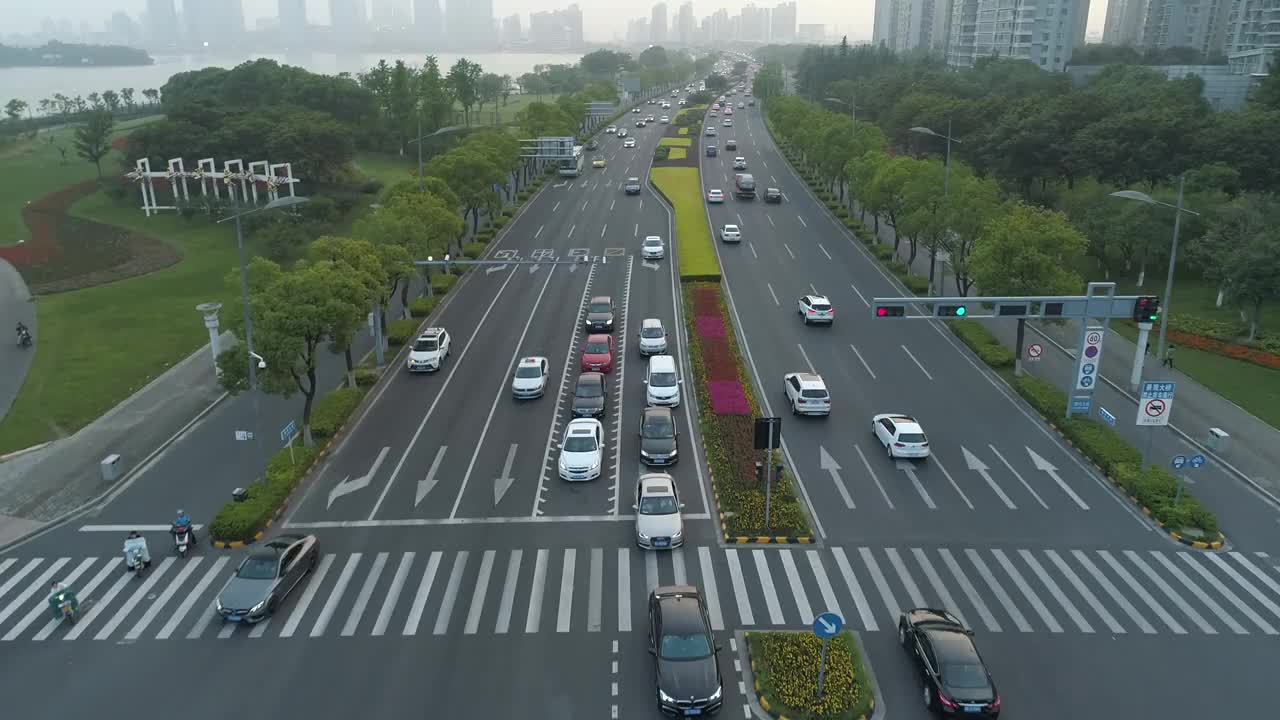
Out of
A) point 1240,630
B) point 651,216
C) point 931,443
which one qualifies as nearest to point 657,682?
point 1240,630

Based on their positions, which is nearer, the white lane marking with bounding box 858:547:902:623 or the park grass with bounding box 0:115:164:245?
the white lane marking with bounding box 858:547:902:623

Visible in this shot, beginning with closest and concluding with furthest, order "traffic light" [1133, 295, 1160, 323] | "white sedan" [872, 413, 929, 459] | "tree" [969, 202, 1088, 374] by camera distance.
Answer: "white sedan" [872, 413, 929, 459]
"traffic light" [1133, 295, 1160, 323]
"tree" [969, 202, 1088, 374]

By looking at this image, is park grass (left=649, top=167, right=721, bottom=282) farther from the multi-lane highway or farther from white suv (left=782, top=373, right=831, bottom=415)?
white suv (left=782, top=373, right=831, bottom=415)

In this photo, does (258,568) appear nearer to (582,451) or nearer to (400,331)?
(582,451)

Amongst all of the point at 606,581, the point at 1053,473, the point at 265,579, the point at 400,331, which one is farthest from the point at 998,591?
the point at 400,331

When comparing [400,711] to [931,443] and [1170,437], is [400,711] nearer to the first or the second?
[931,443]

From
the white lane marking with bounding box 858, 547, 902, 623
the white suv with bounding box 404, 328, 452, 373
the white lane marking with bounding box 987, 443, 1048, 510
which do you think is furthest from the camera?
the white suv with bounding box 404, 328, 452, 373

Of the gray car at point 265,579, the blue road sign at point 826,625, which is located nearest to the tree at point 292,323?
the gray car at point 265,579

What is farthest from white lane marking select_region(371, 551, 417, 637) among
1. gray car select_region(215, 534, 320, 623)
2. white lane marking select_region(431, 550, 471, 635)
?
gray car select_region(215, 534, 320, 623)
